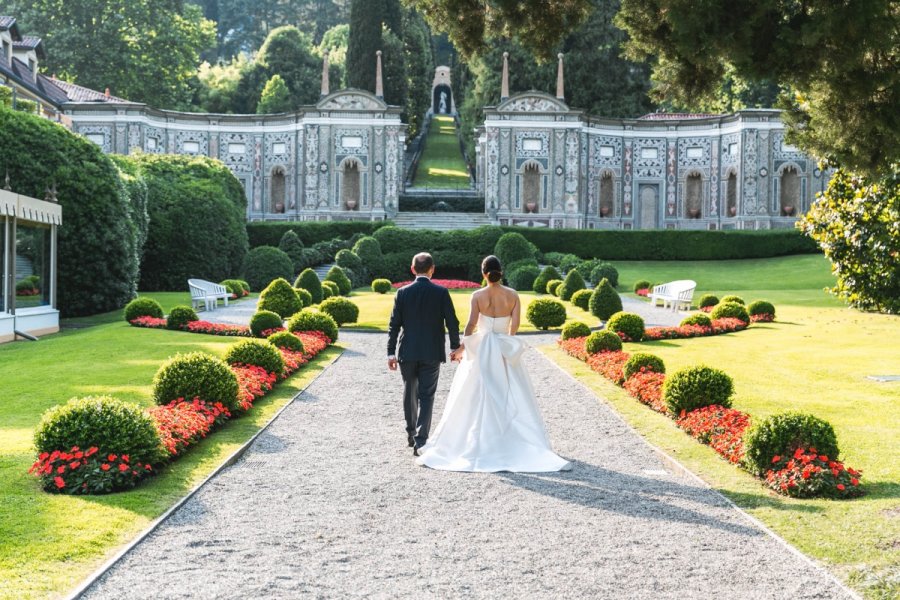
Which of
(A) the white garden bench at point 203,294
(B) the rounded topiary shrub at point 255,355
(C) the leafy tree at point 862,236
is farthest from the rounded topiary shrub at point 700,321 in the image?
(A) the white garden bench at point 203,294

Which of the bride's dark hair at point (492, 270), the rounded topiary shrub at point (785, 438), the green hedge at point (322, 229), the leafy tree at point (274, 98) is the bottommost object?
the rounded topiary shrub at point (785, 438)

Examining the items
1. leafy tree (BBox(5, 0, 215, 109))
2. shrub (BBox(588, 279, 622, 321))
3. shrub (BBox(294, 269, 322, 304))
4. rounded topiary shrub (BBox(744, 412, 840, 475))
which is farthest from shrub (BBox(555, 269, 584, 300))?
leafy tree (BBox(5, 0, 215, 109))

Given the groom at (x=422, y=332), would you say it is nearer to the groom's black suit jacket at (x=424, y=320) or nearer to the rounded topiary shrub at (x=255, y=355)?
the groom's black suit jacket at (x=424, y=320)

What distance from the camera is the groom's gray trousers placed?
9672 millimetres

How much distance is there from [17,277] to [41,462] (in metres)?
14.1

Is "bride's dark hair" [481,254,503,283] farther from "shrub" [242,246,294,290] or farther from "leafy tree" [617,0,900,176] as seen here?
"shrub" [242,246,294,290]

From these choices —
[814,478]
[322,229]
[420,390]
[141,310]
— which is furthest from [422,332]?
[322,229]

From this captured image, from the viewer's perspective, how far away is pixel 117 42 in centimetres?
6297

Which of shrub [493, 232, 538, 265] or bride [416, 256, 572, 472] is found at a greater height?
shrub [493, 232, 538, 265]

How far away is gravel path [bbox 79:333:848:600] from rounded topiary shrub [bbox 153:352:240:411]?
4.16ft

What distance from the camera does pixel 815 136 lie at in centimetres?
1012

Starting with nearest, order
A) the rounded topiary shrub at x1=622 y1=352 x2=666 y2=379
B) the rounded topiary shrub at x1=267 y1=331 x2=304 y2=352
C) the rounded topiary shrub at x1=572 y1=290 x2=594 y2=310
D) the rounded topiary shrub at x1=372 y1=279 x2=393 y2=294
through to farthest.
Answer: the rounded topiary shrub at x1=622 y1=352 x2=666 y2=379 → the rounded topiary shrub at x1=267 y1=331 x2=304 y2=352 → the rounded topiary shrub at x1=572 y1=290 x2=594 y2=310 → the rounded topiary shrub at x1=372 y1=279 x2=393 y2=294

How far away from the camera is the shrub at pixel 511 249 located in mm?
41375

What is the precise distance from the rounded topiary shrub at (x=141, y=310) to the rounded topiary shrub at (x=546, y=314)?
868 centimetres
